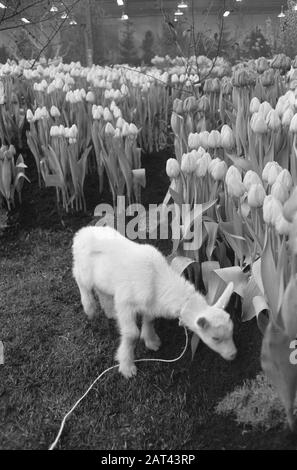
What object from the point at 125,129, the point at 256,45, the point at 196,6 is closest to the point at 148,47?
the point at 196,6

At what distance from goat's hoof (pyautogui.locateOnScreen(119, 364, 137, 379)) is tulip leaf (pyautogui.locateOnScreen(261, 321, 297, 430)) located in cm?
47

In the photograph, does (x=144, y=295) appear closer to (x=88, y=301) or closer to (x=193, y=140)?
(x=88, y=301)

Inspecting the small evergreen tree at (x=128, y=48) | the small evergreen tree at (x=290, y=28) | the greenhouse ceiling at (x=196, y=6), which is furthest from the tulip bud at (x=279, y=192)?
the small evergreen tree at (x=128, y=48)

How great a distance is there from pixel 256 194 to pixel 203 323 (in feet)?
1.24

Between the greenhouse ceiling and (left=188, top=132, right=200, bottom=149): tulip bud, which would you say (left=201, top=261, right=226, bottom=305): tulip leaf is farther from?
the greenhouse ceiling

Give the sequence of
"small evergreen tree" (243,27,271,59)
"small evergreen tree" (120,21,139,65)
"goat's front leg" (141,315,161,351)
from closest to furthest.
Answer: "goat's front leg" (141,315,161,351), "small evergreen tree" (243,27,271,59), "small evergreen tree" (120,21,139,65)

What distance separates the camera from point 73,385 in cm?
148

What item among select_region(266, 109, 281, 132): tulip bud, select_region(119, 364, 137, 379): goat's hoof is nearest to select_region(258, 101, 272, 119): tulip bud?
select_region(266, 109, 281, 132): tulip bud

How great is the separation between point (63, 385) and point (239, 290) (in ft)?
1.88

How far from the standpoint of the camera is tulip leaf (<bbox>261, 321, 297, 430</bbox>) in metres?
1.10

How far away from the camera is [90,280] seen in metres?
1.59

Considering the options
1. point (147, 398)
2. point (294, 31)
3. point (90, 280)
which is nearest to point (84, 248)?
point (90, 280)

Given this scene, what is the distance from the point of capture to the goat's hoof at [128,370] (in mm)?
1476

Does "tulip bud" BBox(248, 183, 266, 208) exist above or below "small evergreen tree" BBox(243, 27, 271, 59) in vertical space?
below
